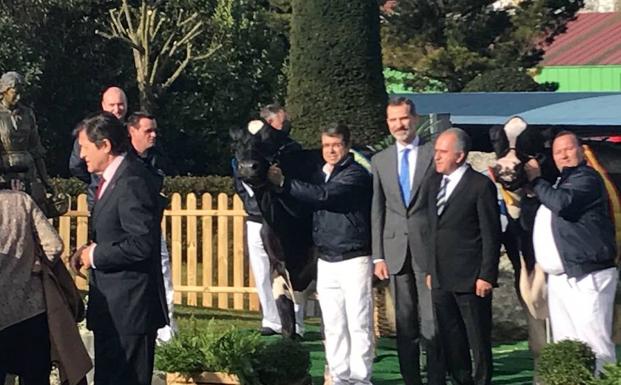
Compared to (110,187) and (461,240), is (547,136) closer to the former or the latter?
(461,240)

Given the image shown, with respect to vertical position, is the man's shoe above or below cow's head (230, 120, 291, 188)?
below

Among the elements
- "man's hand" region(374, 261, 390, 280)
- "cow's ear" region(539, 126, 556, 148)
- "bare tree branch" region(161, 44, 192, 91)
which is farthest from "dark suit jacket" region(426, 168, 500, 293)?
"bare tree branch" region(161, 44, 192, 91)

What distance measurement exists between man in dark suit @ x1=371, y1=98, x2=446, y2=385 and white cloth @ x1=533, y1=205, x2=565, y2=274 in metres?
0.74

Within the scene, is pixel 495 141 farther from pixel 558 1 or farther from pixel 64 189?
pixel 558 1

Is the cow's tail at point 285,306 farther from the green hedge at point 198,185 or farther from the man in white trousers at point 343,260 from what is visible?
the green hedge at point 198,185

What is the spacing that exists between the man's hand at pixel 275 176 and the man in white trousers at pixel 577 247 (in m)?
1.59

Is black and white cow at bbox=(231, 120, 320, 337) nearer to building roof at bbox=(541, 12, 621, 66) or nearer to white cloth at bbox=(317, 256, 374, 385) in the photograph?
white cloth at bbox=(317, 256, 374, 385)

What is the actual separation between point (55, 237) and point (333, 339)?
8.56ft

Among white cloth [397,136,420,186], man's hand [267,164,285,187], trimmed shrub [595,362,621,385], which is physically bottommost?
trimmed shrub [595,362,621,385]

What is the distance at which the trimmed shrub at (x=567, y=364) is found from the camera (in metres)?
7.92

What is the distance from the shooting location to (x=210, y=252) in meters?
15.7

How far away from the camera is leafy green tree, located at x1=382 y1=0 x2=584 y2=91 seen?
3061cm

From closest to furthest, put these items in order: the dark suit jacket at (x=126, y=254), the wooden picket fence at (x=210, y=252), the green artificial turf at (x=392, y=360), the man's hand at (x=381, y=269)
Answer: the dark suit jacket at (x=126, y=254) < the man's hand at (x=381, y=269) < the green artificial turf at (x=392, y=360) < the wooden picket fence at (x=210, y=252)

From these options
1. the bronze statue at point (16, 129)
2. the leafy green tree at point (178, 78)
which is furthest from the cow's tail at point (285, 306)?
the leafy green tree at point (178, 78)
